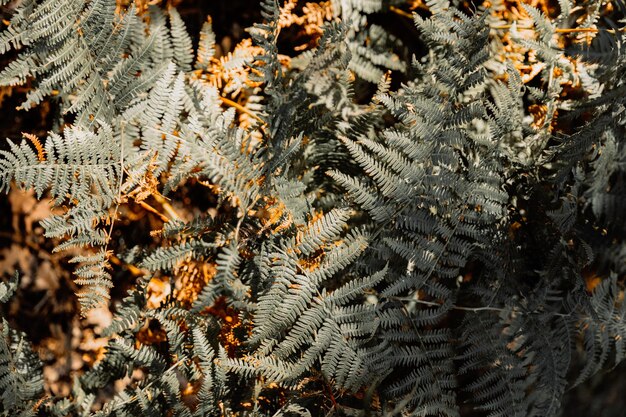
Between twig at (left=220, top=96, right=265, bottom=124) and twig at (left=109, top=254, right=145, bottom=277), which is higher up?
twig at (left=220, top=96, right=265, bottom=124)

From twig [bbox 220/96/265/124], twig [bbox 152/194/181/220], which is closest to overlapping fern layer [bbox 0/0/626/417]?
twig [bbox 220/96/265/124]

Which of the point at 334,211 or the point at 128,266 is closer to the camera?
the point at 334,211

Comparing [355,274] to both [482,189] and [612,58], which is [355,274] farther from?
[612,58]

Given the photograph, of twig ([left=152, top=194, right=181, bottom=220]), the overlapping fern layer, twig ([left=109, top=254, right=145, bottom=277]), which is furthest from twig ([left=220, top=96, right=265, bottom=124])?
twig ([left=109, top=254, right=145, bottom=277])

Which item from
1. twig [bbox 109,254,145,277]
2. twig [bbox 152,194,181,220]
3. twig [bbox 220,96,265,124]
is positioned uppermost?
twig [bbox 220,96,265,124]

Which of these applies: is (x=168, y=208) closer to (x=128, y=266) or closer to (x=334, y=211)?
(x=128, y=266)

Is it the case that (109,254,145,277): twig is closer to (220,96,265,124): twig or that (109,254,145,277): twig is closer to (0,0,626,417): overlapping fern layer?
(0,0,626,417): overlapping fern layer

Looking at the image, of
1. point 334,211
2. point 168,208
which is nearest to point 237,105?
point 168,208

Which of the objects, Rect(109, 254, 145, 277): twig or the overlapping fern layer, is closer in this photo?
the overlapping fern layer
